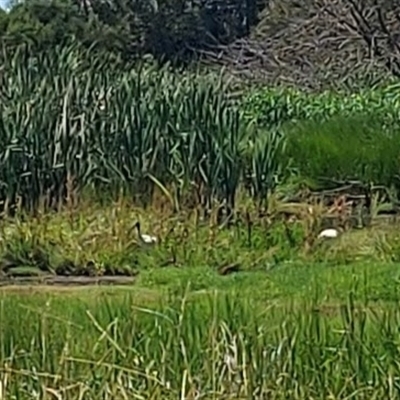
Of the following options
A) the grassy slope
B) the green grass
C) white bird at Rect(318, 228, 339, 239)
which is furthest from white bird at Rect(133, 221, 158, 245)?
the green grass

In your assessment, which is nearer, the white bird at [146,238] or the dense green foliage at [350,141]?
the white bird at [146,238]

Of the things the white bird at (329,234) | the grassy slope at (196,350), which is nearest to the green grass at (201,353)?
the grassy slope at (196,350)

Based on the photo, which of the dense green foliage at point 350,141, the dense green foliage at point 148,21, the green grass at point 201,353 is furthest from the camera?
the dense green foliage at point 148,21

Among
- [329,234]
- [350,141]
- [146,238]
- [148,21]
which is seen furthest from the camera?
[148,21]

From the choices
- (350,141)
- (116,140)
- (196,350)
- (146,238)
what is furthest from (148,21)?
(196,350)

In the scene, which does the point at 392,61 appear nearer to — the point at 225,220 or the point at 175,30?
the point at 225,220

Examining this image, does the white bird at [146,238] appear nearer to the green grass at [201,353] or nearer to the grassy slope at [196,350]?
the grassy slope at [196,350]

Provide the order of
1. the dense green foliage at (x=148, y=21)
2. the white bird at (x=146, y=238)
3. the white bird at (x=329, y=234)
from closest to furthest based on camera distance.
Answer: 1. the white bird at (x=146, y=238)
2. the white bird at (x=329, y=234)
3. the dense green foliage at (x=148, y=21)

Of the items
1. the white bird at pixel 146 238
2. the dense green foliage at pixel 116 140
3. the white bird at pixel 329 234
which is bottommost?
the white bird at pixel 329 234

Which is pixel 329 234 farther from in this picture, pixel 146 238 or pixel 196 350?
pixel 196 350

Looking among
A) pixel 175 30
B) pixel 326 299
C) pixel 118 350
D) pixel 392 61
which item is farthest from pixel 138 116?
pixel 175 30

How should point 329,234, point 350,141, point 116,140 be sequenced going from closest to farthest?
point 329,234 < point 116,140 < point 350,141

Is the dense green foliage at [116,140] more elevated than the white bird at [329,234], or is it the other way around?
the dense green foliage at [116,140]

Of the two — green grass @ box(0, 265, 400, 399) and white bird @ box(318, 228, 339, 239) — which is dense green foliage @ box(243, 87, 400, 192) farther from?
green grass @ box(0, 265, 400, 399)
